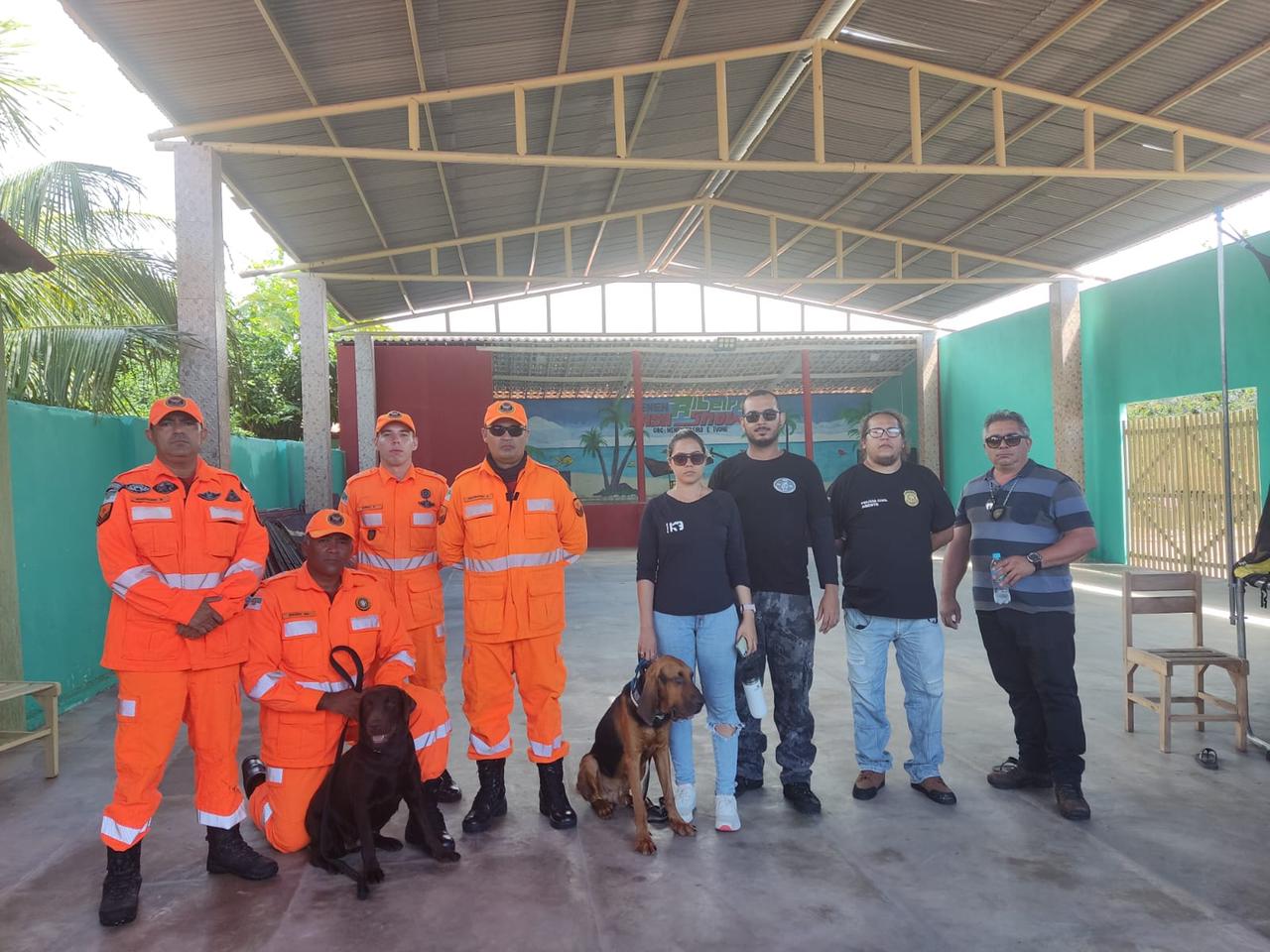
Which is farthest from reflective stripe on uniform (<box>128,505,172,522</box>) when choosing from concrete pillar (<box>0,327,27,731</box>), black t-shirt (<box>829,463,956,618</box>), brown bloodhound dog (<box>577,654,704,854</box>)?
black t-shirt (<box>829,463,956,618</box>)

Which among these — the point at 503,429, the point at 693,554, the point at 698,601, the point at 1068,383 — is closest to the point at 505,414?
the point at 503,429

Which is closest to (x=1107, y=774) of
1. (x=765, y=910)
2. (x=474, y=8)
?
(x=765, y=910)

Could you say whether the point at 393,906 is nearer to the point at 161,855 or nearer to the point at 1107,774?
the point at 161,855

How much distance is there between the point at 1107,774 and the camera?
416 centimetres

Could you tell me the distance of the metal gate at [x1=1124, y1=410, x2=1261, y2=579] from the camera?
431 inches

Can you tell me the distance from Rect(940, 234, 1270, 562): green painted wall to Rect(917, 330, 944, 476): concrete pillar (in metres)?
0.43

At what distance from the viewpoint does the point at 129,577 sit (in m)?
2.96

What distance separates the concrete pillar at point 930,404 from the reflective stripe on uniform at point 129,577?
56.3ft

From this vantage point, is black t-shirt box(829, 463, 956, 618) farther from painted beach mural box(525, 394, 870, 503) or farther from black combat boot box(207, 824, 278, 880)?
painted beach mural box(525, 394, 870, 503)

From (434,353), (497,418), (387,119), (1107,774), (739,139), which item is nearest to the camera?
(497,418)

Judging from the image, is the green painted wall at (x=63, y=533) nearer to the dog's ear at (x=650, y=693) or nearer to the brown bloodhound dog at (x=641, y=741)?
the brown bloodhound dog at (x=641, y=741)

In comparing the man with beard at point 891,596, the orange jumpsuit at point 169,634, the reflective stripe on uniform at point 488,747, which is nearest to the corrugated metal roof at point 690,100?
the orange jumpsuit at point 169,634

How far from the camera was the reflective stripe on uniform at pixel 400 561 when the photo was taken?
3949mm

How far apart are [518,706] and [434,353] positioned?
11868 millimetres
